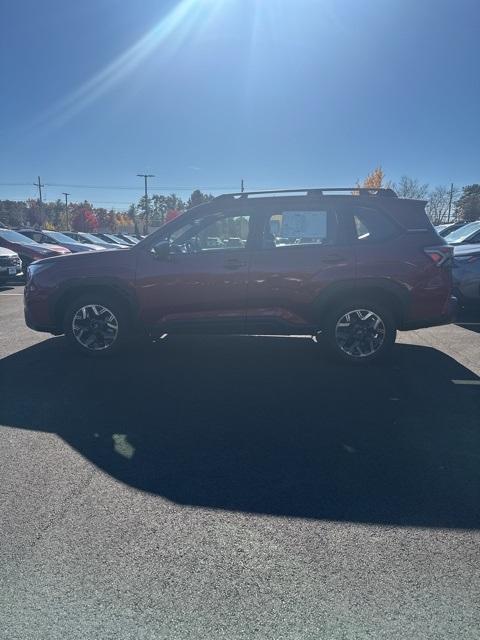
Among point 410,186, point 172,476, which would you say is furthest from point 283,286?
point 410,186

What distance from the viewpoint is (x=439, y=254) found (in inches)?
217

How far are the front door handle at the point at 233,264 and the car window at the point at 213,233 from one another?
6.9 inches

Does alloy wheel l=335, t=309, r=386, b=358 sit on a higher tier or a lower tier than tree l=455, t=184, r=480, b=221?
lower

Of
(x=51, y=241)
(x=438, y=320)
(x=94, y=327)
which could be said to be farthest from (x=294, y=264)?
(x=51, y=241)

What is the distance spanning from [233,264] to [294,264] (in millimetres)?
723

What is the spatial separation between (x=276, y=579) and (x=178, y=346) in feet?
15.0

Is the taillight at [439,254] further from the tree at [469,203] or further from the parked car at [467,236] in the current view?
the tree at [469,203]

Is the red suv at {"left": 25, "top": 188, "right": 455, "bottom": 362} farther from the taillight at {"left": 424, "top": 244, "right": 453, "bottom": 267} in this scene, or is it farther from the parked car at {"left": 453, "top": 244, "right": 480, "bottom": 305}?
the parked car at {"left": 453, "top": 244, "right": 480, "bottom": 305}

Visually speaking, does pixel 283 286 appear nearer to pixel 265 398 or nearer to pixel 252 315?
pixel 252 315

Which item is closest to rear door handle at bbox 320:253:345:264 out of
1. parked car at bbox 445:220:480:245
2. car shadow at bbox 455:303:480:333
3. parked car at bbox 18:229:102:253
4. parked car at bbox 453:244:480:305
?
car shadow at bbox 455:303:480:333

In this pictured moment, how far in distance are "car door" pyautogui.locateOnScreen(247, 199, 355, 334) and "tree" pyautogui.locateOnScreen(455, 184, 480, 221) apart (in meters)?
64.7

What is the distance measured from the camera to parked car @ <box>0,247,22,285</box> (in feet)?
42.3

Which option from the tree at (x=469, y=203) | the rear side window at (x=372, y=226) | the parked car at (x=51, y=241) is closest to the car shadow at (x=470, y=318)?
the rear side window at (x=372, y=226)

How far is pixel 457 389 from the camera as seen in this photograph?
4816mm
